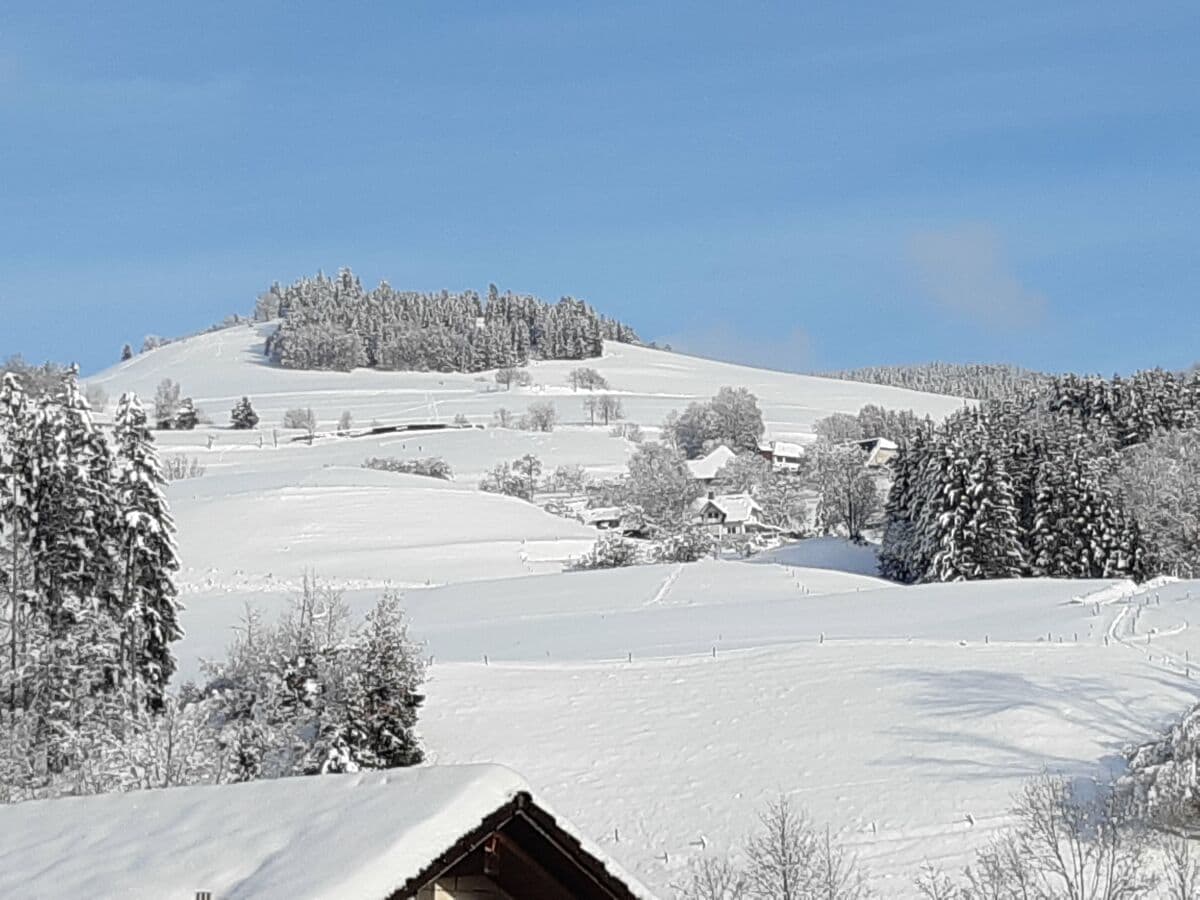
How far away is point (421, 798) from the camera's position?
5.58 m

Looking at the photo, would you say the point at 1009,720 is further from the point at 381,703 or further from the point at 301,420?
the point at 301,420

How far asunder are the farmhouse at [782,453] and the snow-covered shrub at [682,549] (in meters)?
68.9

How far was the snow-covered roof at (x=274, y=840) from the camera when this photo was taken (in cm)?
518

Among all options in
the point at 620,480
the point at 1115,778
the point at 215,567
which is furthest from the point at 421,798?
the point at 620,480

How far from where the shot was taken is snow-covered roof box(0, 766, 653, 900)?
5.18 metres

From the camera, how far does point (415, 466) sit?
136500 mm

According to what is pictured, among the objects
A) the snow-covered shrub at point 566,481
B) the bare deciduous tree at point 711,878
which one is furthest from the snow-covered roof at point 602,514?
the bare deciduous tree at point 711,878

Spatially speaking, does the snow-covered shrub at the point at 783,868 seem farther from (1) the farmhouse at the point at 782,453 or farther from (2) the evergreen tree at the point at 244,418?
(2) the evergreen tree at the point at 244,418

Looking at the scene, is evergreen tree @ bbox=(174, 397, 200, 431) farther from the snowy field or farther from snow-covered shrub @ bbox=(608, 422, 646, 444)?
the snowy field

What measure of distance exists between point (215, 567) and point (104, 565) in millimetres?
39140

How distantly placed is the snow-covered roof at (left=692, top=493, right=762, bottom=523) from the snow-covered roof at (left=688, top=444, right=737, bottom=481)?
20.4 metres

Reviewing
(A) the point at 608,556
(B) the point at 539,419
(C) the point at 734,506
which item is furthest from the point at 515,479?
(A) the point at 608,556

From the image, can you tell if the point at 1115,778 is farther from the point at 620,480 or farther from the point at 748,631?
the point at 620,480

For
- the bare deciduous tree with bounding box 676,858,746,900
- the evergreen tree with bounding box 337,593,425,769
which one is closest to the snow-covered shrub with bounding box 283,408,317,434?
the evergreen tree with bounding box 337,593,425,769
